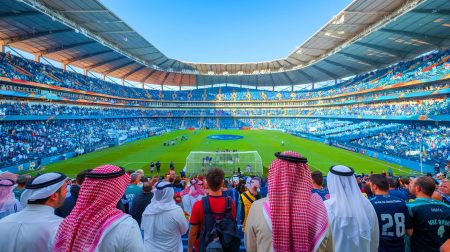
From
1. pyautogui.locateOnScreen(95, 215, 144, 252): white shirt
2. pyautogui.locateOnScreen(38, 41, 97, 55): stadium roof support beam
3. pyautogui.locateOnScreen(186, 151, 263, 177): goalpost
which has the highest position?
pyautogui.locateOnScreen(38, 41, 97, 55): stadium roof support beam

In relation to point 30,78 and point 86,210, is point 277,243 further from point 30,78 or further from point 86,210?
point 30,78

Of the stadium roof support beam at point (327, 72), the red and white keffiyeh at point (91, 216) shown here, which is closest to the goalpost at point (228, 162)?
the red and white keffiyeh at point (91, 216)

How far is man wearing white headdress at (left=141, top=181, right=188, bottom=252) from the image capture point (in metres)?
3.60

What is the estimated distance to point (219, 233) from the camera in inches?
106

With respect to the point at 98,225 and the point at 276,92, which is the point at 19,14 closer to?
the point at 98,225

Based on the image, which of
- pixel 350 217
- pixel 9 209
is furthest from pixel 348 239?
pixel 9 209

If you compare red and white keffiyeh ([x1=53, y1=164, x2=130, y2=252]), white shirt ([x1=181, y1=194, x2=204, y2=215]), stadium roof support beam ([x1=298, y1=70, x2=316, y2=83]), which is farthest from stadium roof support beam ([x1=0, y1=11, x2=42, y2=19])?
stadium roof support beam ([x1=298, y1=70, x2=316, y2=83])

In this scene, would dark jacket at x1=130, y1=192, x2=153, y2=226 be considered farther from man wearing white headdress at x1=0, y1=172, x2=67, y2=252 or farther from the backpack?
the backpack

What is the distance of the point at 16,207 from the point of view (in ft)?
14.0

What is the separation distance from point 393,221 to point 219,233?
9.21 feet

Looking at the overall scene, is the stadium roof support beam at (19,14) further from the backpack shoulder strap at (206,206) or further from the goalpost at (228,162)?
the backpack shoulder strap at (206,206)

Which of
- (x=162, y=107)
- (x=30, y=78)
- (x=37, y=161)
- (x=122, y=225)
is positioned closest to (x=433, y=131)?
(x=122, y=225)

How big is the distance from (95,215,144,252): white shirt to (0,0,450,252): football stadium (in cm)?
1

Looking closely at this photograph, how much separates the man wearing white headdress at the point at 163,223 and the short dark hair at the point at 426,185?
4.05m
